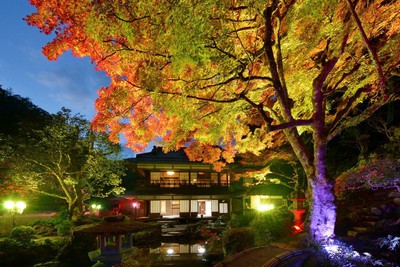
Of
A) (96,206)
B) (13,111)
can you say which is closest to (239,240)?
(96,206)

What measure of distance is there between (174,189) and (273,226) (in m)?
21.3

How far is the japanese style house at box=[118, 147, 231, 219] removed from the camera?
31.6 metres

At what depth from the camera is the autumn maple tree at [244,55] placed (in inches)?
271

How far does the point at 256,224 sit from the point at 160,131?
20.0ft

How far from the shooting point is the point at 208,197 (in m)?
32.7

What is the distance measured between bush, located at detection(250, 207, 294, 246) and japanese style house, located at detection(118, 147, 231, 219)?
18773 mm

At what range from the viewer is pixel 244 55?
30.5 feet

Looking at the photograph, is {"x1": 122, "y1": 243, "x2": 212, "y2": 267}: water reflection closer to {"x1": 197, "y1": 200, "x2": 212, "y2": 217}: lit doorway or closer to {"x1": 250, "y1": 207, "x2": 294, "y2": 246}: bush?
{"x1": 250, "y1": 207, "x2": 294, "y2": 246}: bush

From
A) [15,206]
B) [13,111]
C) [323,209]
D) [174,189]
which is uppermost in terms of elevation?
[13,111]

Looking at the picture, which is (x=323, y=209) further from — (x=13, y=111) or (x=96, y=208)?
(x=13, y=111)

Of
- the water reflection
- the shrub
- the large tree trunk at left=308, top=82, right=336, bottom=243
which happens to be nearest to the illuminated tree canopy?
the shrub

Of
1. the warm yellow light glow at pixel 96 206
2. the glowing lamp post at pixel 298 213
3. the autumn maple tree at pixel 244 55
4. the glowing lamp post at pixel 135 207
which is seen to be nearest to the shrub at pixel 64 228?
the warm yellow light glow at pixel 96 206

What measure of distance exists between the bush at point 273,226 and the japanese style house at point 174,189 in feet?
61.6

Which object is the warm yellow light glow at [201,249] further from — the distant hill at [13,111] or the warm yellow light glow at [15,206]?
the distant hill at [13,111]
